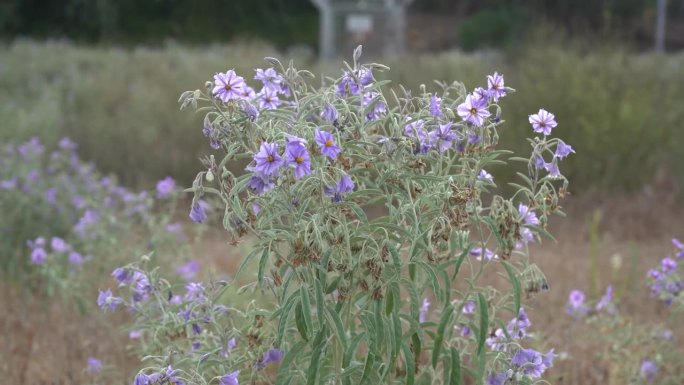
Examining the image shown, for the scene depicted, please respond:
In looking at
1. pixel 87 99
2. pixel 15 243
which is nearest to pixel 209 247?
pixel 15 243

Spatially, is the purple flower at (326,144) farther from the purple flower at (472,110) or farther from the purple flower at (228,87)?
the purple flower at (472,110)

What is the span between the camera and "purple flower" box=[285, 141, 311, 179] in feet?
6.48

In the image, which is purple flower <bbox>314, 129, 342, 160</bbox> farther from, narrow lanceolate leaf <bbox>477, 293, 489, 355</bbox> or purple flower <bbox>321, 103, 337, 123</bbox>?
narrow lanceolate leaf <bbox>477, 293, 489, 355</bbox>

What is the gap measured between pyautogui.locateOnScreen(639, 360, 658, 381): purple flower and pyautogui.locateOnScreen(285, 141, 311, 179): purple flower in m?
1.84

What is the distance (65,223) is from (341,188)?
3.77m

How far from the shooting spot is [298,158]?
1.98 m

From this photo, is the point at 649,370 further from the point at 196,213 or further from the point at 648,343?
the point at 196,213

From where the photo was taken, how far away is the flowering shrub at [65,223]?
4.48 m

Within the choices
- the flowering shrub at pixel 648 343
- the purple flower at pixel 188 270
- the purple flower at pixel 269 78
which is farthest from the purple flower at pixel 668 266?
the purple flower at pixel 188 270

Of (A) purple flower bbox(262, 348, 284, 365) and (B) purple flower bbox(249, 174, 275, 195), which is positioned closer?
(B) purple flower bbox(249, 174, 275, 195)

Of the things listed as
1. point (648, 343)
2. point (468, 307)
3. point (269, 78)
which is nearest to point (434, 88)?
point (648, 343)

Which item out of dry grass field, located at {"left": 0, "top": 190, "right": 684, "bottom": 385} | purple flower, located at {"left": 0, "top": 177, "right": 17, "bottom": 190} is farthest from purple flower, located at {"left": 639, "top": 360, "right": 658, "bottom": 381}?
purple flower, located at {"left": 0, "top": 177, "right": 17, "bottom": 190}

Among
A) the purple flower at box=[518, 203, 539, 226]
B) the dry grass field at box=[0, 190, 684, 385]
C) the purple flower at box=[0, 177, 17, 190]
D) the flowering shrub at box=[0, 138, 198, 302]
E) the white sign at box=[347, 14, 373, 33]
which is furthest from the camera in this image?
the white sign at box=[347, 14, 373, 33]

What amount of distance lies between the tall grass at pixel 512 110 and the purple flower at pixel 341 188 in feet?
18.2
